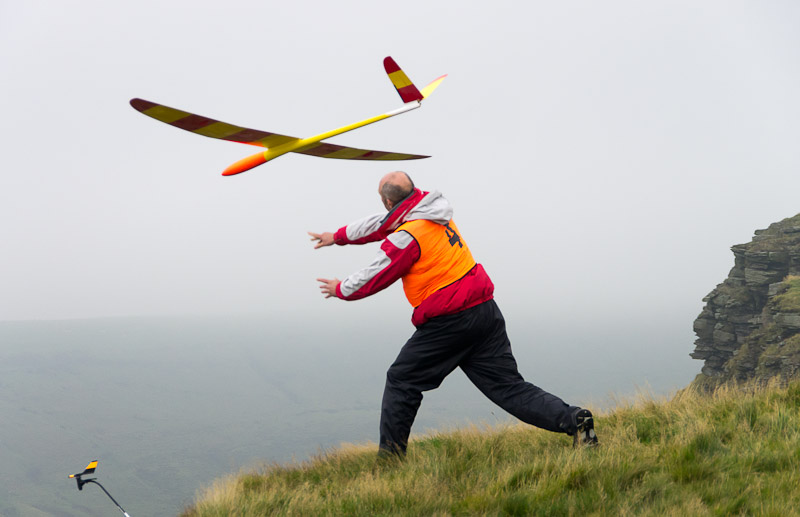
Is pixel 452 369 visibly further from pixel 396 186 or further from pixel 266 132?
pixel 266 132

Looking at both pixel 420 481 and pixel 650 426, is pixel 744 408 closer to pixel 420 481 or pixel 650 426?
pixel 650 426

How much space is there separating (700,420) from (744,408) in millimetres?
745

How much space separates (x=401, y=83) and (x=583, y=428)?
3.03 meters

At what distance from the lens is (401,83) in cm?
424

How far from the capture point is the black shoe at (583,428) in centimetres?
399

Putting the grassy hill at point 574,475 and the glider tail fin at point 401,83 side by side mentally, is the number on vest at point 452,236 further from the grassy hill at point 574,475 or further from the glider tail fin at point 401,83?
the grassy hill at point 574,475

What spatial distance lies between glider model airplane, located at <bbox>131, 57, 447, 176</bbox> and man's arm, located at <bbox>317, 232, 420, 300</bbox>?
37.4 inches

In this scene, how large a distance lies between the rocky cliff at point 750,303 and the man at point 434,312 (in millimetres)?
70546

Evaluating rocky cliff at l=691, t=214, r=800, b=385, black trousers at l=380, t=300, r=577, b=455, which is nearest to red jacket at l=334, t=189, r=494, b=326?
black trousers at l=380, t=300, r=577, b=455

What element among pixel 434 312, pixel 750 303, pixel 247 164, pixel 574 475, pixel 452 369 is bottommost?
pixel 750 303

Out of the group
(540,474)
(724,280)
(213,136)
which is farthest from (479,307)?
(724,280)

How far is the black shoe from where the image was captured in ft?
13.1

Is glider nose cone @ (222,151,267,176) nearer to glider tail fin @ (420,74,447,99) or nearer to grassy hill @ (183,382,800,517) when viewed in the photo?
glider tail fin @ (420,74,447,99)

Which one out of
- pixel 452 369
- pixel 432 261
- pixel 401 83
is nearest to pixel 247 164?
pixel 401 83
